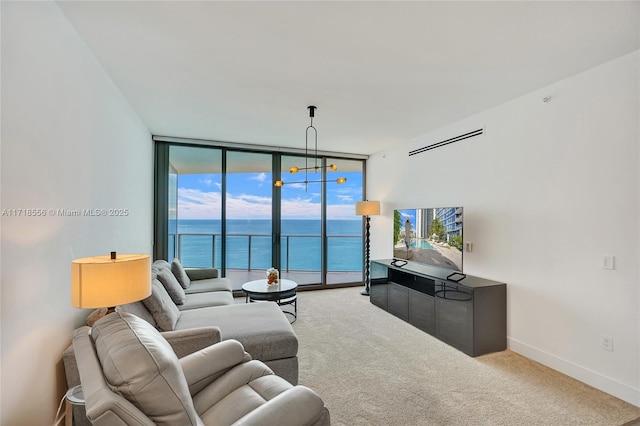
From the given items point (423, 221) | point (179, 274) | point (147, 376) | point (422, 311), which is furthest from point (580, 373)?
point (179, 274)

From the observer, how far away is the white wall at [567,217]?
2309 millimetres

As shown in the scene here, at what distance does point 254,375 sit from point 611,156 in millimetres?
3063

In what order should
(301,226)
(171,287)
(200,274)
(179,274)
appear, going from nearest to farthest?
(171,287) < (179,274) < (200,274) < (301,226)

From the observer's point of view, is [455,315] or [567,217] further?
[455,315]

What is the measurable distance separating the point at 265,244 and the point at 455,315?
3.37 meters

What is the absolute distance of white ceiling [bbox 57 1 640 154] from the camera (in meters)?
1.86

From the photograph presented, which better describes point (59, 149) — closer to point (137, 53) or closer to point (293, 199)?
point (137, 53)

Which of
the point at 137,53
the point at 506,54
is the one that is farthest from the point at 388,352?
the point at 137,53

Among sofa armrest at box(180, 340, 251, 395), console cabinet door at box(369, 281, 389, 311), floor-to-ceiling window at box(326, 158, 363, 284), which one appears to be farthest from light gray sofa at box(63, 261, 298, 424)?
floor-to-ceiling window at box(326, 158, 363, 284)

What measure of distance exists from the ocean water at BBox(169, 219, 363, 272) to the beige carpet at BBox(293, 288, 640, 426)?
91.0 inches

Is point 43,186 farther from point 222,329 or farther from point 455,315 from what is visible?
point 455,315

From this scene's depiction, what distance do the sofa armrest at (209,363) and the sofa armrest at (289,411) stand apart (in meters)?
0.50

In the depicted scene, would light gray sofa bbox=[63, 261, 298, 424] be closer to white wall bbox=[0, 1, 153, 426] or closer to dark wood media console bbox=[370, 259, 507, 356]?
white wall bbox=[0, 1, 153, 426]

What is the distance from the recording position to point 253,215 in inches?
213
